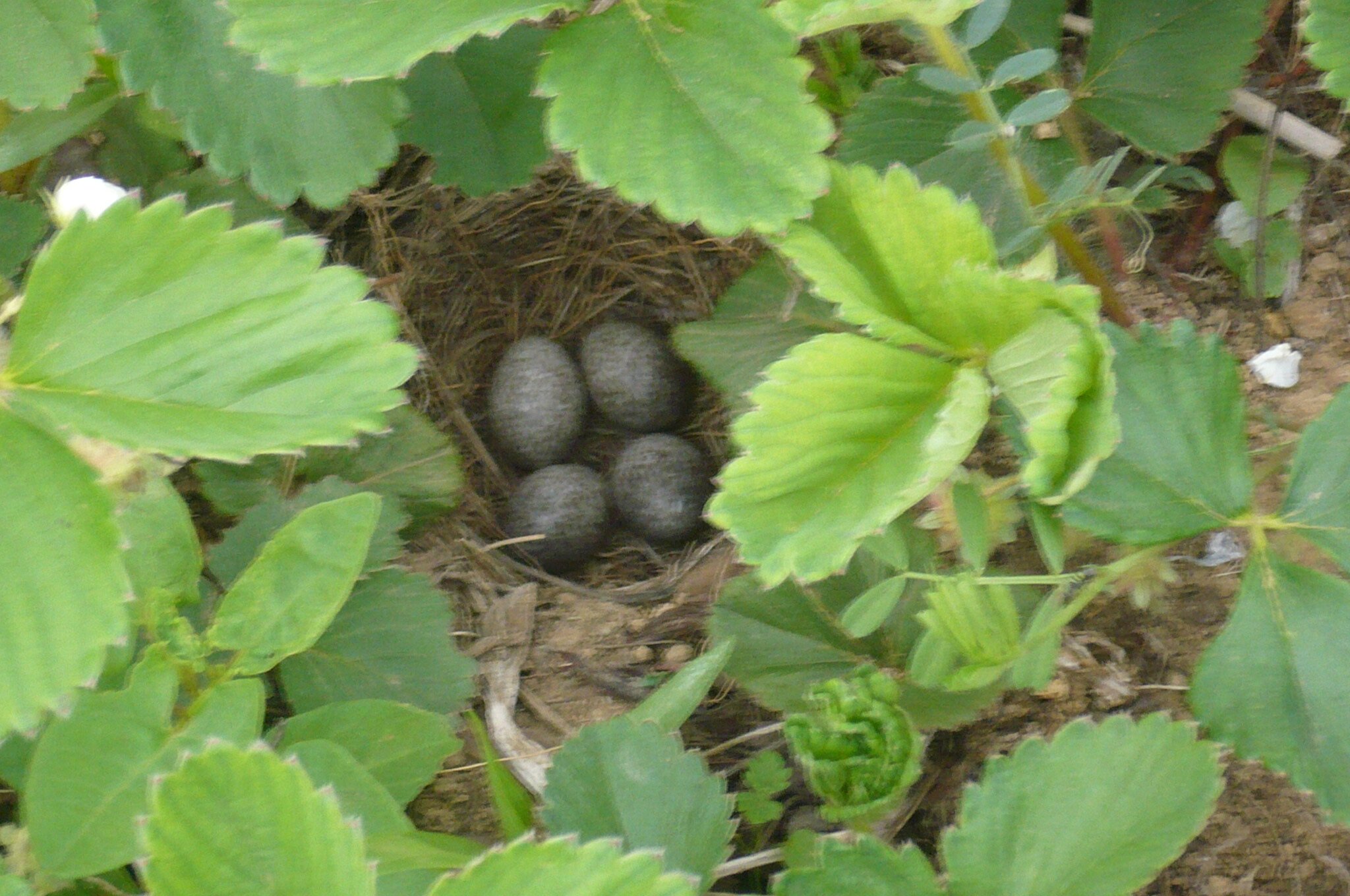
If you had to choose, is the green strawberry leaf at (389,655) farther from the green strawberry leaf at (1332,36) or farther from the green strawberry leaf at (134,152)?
the green strawberry leaf at (1332,36)

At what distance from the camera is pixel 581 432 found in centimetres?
212

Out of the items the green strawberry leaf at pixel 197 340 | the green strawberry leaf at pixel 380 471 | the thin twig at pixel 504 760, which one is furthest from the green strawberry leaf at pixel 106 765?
the green strawberry leaf at pixel 380 471

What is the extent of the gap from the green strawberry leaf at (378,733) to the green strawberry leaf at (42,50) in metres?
0.73

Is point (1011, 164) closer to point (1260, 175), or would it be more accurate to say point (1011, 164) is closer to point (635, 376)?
point (1260, 175)

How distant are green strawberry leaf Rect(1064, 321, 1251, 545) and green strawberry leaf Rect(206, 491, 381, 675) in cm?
70

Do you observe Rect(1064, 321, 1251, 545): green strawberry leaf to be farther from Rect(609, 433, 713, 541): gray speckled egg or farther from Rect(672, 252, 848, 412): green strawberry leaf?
Rect(609, 433, 713, 541): gray speckled egg

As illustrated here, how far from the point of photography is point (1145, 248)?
132 centimetres

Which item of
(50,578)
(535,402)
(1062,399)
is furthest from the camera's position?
(535,402)

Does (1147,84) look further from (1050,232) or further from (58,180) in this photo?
(58,180)

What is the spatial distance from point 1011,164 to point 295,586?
0.83m

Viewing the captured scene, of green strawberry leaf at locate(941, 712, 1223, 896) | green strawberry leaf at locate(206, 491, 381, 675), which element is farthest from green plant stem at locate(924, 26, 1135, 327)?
green strawberry leaf at locate(206, 491, 381, 675)

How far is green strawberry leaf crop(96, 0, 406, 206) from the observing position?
114cm

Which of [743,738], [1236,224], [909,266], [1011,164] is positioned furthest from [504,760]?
[1236,224]

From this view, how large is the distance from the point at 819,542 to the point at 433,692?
60 cm
